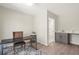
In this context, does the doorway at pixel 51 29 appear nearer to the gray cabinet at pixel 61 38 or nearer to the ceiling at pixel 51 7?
the gray cabinet at pixel 61 38

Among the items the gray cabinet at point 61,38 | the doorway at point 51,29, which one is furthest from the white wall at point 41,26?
the gray cabinet at point 61,38

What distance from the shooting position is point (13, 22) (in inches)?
68.2

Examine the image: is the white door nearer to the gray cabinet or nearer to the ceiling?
the gray cabinet

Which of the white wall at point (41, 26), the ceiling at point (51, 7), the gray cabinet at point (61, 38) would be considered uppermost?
the ceiling at point (51, 7)

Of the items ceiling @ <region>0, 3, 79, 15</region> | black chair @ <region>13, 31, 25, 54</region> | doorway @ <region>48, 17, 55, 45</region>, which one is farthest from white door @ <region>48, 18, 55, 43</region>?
black chair @ <region>13, 31, 25, 54</region>

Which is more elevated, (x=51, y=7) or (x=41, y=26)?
(x=51, y=7)

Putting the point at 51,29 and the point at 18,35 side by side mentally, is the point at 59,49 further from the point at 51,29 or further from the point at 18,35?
the point at 18,35

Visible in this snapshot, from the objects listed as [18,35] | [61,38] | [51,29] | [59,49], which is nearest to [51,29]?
[51,29]

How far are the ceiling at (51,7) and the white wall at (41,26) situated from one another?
13 centimetres

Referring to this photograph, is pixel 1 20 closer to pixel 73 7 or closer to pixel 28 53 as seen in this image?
pixel 28 53

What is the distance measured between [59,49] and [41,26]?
688 millimetres

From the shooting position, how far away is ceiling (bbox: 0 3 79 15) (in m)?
1.63

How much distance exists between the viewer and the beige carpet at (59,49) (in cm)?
171
